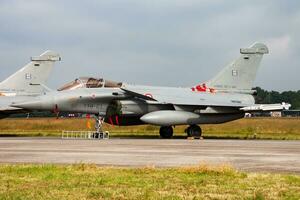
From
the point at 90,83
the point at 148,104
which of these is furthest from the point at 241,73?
the point at 90,83

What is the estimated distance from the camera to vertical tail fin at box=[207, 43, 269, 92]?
106ft

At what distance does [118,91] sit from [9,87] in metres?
7.64

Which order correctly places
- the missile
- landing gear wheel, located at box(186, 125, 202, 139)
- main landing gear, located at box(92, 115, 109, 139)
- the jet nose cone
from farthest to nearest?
1. landing gear wheel, located at box(186, 125, 202, 139)
2. main landing gear, located at box(92, 115, 109, 139)
3. the jet nose cone
4. the missile

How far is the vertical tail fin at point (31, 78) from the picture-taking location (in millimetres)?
33188

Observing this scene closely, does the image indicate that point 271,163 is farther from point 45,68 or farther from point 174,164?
point 45,68

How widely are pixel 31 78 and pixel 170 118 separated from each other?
1009cm

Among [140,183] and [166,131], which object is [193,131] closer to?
[166,131]

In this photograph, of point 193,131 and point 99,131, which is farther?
point 193,131

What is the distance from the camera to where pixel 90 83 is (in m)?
29.8

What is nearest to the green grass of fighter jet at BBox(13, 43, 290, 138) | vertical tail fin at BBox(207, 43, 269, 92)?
fighter jet at BBox(13, 43, 290, 138)

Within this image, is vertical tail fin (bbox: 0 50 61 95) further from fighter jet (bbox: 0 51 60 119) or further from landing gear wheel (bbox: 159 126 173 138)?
landing gear wheel (bbox: 159 126 173 138)

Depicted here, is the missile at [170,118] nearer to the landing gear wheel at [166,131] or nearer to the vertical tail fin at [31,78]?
the landing gear wheel at [166,131]

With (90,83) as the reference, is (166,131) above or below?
below

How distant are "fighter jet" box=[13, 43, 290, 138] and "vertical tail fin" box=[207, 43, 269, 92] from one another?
72 centimetres
